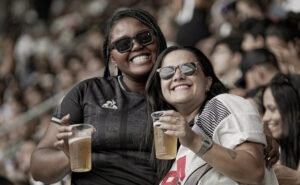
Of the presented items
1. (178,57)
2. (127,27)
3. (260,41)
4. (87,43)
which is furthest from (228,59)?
(87,43)

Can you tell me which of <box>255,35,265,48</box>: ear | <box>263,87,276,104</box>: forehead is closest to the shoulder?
<box>263,87,276,104</box>: forehead

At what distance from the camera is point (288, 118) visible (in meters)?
4.06

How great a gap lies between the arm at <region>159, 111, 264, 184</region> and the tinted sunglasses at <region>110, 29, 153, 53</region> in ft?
3.27

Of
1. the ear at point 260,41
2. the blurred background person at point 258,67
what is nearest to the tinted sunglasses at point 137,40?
the blurred background person at point 258,67

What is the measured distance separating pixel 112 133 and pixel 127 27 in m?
0.68

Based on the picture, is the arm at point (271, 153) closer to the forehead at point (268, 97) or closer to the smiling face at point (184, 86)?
the smiling face at point (184, 86)

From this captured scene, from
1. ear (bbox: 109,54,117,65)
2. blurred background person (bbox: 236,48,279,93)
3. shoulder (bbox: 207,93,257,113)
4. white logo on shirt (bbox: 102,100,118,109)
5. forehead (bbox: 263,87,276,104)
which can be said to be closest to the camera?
shoulder (bbox: 207,93,257,113)

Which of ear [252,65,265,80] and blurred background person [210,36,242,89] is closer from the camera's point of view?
ear [252,65,265,80]

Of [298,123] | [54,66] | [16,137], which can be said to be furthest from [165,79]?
[54,66]

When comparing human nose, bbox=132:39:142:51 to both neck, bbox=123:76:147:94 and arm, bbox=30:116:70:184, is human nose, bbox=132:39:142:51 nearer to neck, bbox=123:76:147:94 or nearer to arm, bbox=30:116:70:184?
neck, bbox=123:76:147:94

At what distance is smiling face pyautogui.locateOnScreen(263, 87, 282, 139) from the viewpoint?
4.09m

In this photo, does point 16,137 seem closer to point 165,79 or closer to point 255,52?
point 255,52

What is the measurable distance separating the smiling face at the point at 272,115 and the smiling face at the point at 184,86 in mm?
1289

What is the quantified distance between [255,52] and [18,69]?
6.93 metres
